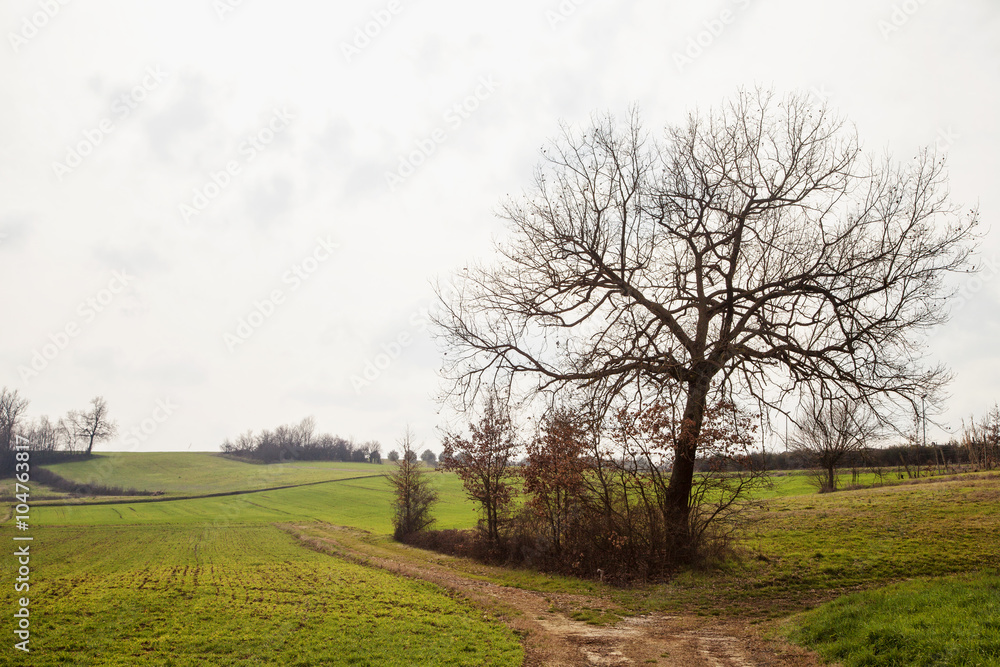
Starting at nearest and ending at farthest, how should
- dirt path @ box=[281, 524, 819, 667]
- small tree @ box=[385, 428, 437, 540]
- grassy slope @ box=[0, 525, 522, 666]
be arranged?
dirt path @ box=[281, 524, 819, 667] < grassy slope @ box=[0, 525, 522, 666] < small tree @ box=[385, 428, 437, 540]

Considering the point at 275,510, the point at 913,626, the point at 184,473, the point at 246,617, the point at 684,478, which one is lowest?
the point at 275,510

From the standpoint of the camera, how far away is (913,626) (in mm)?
7410

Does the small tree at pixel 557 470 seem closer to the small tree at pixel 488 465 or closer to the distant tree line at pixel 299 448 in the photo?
the small tree at pixel 488 465

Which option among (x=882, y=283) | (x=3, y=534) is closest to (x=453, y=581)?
(x=882, y=283)

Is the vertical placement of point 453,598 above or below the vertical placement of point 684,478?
below

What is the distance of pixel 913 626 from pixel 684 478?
8449mm

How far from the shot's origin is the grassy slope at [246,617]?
9.52 metres

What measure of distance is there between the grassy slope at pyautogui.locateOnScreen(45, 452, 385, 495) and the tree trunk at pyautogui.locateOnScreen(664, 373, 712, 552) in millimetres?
69675

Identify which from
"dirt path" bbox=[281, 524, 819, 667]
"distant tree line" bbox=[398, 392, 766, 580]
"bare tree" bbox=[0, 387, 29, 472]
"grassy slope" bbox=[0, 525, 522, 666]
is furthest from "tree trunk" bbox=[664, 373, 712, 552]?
"bare tree" bbox=[0, 387, 29, 472]

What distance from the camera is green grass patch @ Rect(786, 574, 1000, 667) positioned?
633 cm

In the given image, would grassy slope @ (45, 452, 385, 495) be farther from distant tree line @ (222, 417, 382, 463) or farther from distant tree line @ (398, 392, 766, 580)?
distant tree line @ (398, 392, 766, 580)

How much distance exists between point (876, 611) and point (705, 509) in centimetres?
812

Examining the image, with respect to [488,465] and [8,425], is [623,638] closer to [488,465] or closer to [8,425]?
[488,465]

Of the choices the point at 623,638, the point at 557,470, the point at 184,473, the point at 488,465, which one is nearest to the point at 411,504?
the point at 488,465
